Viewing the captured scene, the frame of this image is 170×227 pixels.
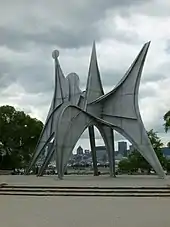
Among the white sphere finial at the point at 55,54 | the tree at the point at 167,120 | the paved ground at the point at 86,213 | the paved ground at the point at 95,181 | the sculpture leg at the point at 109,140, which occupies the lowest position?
the paved ground at the point at 86,213

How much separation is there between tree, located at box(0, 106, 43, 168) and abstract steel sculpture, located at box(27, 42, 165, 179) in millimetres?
22501

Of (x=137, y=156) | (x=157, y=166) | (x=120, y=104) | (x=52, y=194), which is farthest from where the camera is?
(x=137, y=156)

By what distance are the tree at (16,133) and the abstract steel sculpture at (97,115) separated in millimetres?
22501

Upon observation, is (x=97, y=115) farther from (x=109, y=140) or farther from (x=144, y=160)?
(x=144, y=160)

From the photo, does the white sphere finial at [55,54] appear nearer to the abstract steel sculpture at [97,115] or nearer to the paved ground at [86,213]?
the abstract steel sculpture at [97,115]

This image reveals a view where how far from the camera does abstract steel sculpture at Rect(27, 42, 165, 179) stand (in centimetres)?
3089

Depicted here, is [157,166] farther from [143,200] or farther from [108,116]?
[143,200]

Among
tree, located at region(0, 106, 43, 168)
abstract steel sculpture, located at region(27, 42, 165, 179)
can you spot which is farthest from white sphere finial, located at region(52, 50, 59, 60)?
tree, located at region(0, 106, 43, 168)

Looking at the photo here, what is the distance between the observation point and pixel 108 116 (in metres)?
33.4

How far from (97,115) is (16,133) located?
26.8 metres

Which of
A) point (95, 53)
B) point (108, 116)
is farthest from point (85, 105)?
point (95, 53)

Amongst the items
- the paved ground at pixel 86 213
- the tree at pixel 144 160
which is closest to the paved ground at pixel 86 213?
the paved ground at pixel 86 213

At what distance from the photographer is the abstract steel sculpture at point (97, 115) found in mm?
30889

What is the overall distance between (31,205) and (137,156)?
42.0 meters
